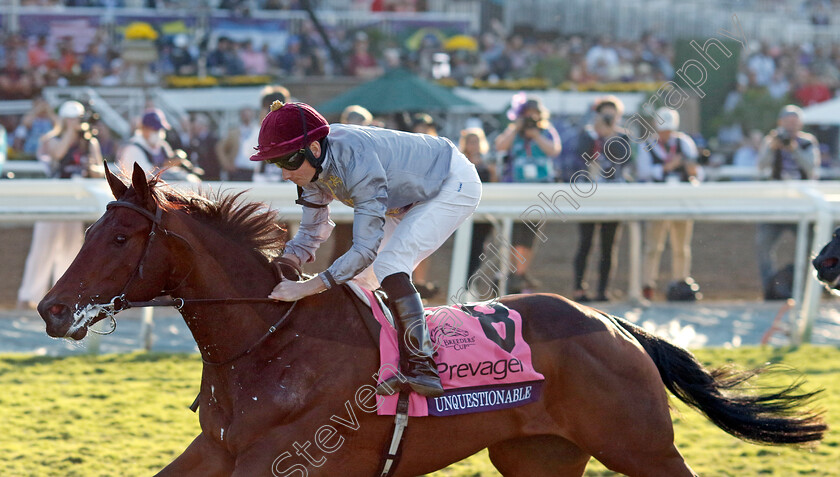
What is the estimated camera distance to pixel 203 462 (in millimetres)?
3250

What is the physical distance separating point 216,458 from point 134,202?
0.87 m

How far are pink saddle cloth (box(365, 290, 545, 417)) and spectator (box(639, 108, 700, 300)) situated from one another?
5.08 m

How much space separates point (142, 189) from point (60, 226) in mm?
4748

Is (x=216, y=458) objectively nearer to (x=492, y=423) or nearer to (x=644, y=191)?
(x=492, y=423)

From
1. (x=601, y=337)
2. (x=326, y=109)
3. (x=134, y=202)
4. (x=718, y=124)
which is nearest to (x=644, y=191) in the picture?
(x=601, y=337)

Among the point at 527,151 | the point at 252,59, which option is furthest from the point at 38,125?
the point at 527,151

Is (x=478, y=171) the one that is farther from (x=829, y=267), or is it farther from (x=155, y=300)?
(x=155, y=300)

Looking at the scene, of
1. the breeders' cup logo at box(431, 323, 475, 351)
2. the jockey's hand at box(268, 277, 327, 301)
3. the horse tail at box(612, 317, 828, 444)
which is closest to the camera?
the jockey's hand at box(268, 277, 327, 301)

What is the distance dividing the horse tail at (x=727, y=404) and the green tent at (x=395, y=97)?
8.48m

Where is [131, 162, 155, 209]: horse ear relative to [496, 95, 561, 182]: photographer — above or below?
above

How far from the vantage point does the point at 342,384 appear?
Answer: 10.6ft

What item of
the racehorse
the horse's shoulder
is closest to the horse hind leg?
the racehorse

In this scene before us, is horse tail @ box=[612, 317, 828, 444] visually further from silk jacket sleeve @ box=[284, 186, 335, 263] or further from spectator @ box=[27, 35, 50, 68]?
spectator @ box=[27, 35, 50, 68]

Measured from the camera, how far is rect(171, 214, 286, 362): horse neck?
319cm
